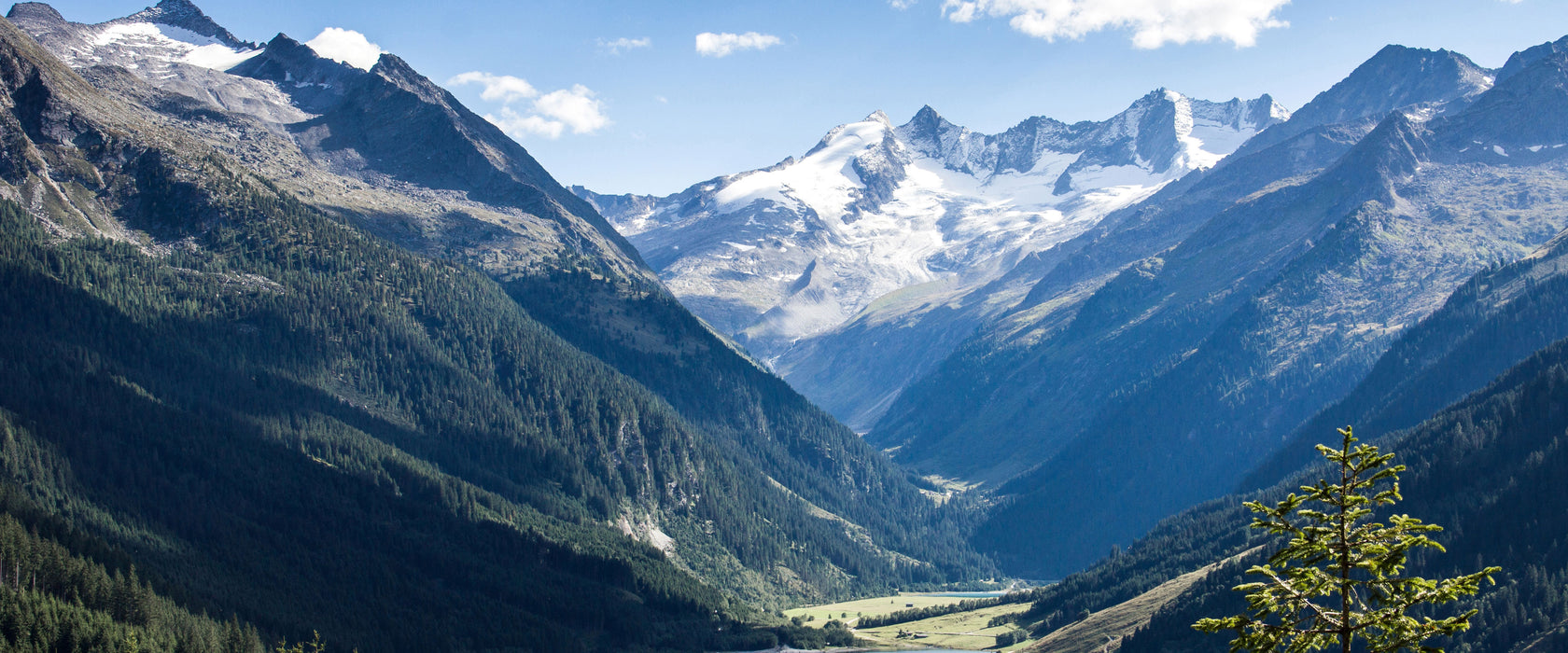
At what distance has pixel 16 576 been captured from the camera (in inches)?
5689

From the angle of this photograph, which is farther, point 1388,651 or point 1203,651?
point 1203,651

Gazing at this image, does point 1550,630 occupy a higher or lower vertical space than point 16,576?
higher

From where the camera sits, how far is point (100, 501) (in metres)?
190

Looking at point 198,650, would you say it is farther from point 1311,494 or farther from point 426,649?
point 1311,494

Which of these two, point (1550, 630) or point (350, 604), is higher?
point (1550, 630)

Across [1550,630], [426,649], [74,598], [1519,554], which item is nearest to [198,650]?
[74,598]

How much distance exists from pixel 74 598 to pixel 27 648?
637 inches

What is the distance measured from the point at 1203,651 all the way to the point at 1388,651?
170765 mm

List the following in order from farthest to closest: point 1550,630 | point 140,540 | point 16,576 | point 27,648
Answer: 1. point 140,540
2. point 1550,630
3. point 16,576
4. point 27,648

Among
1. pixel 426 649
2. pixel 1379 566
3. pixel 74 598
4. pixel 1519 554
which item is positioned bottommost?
pixel 426 649

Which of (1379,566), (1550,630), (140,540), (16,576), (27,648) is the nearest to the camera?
(1379,566)

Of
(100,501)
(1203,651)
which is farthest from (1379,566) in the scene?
(100,501)

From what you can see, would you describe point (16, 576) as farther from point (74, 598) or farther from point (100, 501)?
point (100, 501)

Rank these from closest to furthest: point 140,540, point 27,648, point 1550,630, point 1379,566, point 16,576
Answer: point 1379,566
point 27,648
point 16,576
point 1550,630
point 140,540
